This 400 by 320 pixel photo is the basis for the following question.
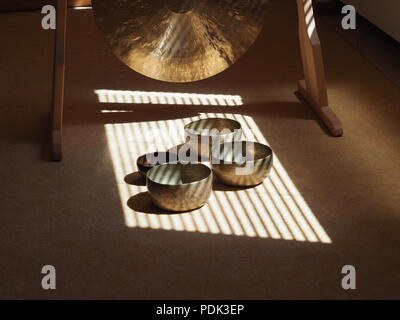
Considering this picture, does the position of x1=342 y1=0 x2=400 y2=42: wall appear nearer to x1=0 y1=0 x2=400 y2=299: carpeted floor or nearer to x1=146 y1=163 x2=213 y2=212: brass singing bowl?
x1=0 y1=0 x2=400 y2=299: carpeted floor

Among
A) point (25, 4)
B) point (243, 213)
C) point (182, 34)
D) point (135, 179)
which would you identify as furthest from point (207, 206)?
point (25, 4)

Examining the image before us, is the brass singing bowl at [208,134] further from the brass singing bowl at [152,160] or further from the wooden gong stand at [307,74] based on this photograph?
the wooden gong stand at [307,74]

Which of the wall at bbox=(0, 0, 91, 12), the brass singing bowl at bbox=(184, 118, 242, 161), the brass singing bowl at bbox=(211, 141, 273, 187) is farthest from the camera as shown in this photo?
the wall at bbox=(0, 0, 91, 12)

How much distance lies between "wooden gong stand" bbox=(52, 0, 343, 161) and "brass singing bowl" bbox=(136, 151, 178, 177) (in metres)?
0.33

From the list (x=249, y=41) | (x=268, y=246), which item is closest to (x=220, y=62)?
(x=249, y=41)

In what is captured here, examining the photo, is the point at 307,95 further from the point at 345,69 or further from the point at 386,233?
the point at 386,233

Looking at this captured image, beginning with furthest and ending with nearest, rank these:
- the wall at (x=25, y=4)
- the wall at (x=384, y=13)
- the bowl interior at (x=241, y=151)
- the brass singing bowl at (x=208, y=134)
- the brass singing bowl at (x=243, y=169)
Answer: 1. the wall at (x=25, y=4)
2. the wall at (x=384, y=13)
3. the brass singing bowl at (x=208, y=134)
4. the bowl interior at (x=241, y=151)
5. the brass singing bowl at (x=243, y=169)

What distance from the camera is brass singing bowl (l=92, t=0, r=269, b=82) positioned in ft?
8.66

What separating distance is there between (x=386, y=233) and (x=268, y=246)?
1.13 feet

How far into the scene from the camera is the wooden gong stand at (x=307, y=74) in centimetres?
266

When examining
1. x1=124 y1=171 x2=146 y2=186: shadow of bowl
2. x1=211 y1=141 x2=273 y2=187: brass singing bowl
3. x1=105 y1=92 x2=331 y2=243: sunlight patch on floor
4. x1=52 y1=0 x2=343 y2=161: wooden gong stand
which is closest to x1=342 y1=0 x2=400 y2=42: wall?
x1=52 y1=0 x2=343 y2=161: wooden gong stand

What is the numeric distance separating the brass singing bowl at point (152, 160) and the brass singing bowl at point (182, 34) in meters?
A: 0.32

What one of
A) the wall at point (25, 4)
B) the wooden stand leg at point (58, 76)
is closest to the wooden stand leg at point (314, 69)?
the wooden stand leg at point (58, 76)

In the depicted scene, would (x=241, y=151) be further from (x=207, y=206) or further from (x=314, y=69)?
A: (x=314, y=69)
